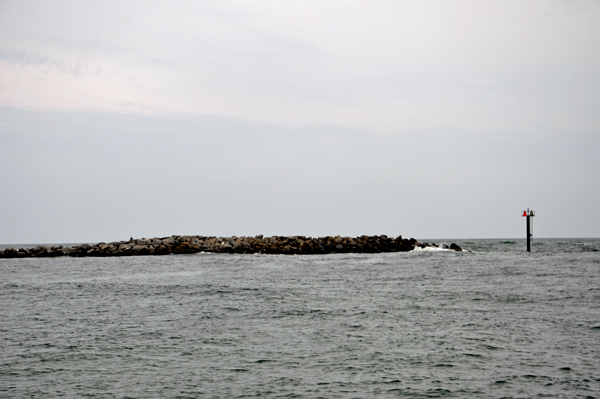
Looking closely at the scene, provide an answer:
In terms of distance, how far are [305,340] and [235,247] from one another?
39120 millimetres

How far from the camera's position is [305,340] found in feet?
40.9

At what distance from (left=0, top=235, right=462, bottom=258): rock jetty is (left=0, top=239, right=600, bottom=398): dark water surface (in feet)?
87.4

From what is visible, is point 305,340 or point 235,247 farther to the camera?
point 235,247

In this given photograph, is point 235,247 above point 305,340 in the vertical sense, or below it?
above

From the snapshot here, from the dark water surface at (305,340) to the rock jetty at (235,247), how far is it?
2664 centimetres

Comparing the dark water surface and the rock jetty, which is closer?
the dark water surface

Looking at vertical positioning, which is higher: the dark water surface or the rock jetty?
the rock jetty

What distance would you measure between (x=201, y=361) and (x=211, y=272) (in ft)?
67.0

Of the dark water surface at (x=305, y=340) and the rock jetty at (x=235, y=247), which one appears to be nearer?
the dark water surface at (x=305, y=340)

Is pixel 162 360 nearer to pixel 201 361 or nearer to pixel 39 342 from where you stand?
pixel 201 361

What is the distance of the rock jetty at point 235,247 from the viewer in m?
50.7

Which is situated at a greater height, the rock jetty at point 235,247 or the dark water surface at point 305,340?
the rock jetty at point 235,247

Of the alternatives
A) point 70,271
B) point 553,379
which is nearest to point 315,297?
point 553,379

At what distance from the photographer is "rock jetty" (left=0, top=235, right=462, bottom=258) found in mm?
50656
